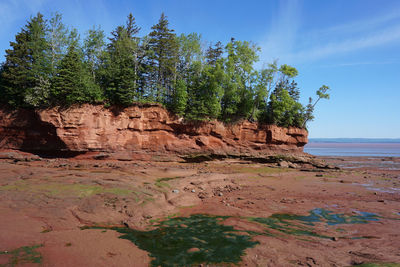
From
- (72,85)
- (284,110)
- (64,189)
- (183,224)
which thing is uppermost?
(72,85)

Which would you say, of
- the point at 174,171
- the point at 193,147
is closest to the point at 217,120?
the point at 193,147

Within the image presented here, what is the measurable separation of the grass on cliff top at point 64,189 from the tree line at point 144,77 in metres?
15.1

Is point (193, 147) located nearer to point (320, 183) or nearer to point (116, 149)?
point (116, 149)

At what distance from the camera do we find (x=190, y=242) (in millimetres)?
6941

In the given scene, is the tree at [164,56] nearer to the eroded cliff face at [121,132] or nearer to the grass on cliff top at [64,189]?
the eroded cliff face at [121,132]

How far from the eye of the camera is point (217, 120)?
94.5ft

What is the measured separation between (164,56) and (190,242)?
92.0 ft

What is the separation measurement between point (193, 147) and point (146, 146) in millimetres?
5880

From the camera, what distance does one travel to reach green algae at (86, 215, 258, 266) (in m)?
5.91

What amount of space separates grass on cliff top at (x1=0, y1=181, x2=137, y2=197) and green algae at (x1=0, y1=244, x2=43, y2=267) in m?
4.23

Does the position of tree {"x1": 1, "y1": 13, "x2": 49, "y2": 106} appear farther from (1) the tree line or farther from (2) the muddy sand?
(2) the muddy sand

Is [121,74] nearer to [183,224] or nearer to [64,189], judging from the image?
[64,189]

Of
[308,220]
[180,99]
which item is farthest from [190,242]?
[180,99]

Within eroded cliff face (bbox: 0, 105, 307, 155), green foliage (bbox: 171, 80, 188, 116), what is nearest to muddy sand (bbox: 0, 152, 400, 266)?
eroded cliff face (bbox: 0, 105, 307, 155)
